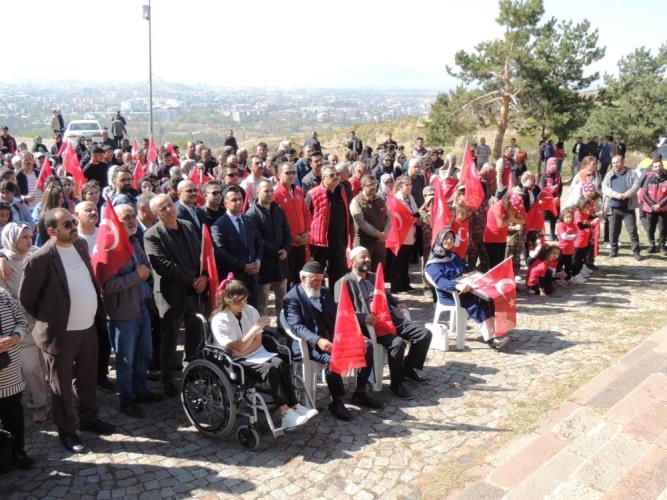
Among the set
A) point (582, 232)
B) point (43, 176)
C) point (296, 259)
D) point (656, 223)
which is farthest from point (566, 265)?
point (43, 176)

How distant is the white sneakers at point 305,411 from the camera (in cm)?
514

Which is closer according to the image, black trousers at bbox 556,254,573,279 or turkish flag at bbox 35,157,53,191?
black trousers at bbox 556,254,573,279

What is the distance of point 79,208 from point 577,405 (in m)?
4.78

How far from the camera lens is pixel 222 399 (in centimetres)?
500

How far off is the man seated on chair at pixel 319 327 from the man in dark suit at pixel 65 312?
1703 millimetres

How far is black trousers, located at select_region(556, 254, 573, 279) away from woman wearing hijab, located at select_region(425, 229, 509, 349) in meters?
3.19

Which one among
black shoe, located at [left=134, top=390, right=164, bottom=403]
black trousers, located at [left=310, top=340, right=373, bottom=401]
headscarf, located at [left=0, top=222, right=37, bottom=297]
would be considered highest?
headscarf, located at [left=0, top=222, right=37, bottom=297]

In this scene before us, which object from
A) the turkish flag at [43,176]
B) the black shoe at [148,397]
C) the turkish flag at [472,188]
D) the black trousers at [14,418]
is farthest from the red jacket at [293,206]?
the turkish flag at [43,176]

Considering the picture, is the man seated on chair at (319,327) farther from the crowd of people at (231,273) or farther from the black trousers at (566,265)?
the black trousers at (566,265)

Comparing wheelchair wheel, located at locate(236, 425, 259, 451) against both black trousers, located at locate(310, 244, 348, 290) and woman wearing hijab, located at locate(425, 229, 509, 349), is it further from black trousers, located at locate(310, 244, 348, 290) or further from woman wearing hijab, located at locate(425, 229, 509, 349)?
black trousers, located at locate(310, 244, 348, 290)

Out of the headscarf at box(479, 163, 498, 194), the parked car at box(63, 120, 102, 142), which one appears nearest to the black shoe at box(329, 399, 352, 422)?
the headscarf at box(479, 163, 498, 194)

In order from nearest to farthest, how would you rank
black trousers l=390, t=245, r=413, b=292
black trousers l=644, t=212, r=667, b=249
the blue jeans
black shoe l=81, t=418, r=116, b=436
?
black shoe l=81, t=418, r=116, b=436
the blue jeans
black trousers l=390, t=245, r=413, b=292
black trousers l=644, t=212, r=667, b=249

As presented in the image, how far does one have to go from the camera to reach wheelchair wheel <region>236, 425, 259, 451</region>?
4977mm

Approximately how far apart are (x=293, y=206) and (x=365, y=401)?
3041 mm
